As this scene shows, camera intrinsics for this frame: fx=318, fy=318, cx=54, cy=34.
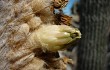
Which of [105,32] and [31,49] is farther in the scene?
[105,32]

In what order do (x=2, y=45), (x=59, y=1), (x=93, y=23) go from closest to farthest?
(x=2, y=45) → (x=59, y=1) → (x=93, y=23)

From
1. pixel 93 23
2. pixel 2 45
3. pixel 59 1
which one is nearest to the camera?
pixel 2 45

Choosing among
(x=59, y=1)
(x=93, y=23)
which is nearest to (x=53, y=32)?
(x=59, y=1)

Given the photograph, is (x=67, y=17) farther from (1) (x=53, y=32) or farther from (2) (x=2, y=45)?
(2) (x=2, y=45)

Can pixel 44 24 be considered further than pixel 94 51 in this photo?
No

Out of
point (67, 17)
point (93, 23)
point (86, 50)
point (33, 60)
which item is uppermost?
point (67, 17)

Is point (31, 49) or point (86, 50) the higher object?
point (31, 49)

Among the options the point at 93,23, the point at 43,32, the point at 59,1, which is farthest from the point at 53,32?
the point at 93,23

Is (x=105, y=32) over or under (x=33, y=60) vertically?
under

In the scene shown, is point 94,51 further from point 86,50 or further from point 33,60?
point 33,60
